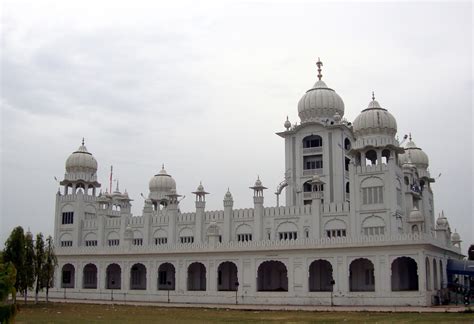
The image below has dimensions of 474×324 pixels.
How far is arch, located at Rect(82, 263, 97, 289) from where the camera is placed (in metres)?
61.2

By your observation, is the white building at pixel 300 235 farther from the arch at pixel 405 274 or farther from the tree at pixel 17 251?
the tree at pixel 17 251

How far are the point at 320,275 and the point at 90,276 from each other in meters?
27.0

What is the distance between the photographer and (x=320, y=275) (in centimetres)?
4838

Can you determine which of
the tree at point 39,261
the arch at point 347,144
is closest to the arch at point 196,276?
the tree at point 39,261

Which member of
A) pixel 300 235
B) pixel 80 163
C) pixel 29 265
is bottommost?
pixel 29 265

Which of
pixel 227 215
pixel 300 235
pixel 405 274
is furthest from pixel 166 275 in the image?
pixel 405 274

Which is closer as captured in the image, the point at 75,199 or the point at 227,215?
the point at 227,215

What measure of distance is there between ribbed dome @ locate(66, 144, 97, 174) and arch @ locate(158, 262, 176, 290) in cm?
1450


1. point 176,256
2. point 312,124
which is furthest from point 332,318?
point 312,124

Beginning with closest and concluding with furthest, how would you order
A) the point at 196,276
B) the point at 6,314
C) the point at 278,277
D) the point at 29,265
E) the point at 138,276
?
the point at 6,314 → the point at 29,265 → the point at 278,277 → the point at 196,276 → the point at 138,276

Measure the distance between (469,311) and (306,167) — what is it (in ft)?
83.5

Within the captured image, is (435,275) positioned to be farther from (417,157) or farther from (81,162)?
(81,162)

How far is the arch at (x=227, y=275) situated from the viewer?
174 feet

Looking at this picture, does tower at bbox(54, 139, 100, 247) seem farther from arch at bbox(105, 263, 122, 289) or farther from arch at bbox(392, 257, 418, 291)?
arch at bbox(392, 257, 418, 291)
